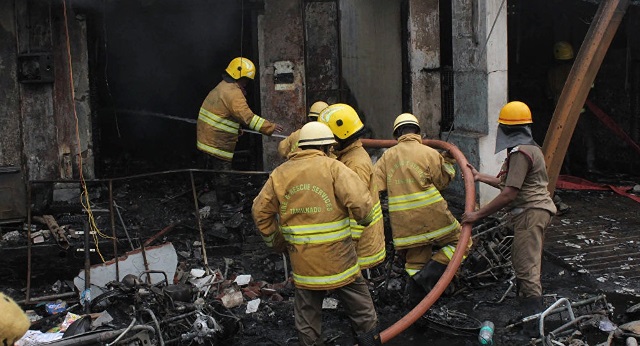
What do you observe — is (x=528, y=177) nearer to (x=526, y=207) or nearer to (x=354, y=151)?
(x=526, y=207)

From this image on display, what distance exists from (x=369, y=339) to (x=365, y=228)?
1.24 metres

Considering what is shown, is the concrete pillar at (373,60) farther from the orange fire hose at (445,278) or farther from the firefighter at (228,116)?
the orange fire hose at (445,278)

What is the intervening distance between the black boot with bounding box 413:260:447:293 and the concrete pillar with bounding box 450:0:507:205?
3735 millimetres

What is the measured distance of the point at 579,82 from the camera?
868cm

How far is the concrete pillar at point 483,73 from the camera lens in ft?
34.9

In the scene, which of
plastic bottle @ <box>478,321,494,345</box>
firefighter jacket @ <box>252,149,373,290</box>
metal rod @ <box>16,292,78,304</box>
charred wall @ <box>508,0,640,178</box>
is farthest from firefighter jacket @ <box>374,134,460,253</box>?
charred wall @ <box>508,0,640,178</box>

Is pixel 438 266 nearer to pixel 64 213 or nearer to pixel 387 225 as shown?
pixel 387 225

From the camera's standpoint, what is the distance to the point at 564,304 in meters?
6.59

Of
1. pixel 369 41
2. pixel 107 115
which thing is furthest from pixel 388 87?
pixel 107 115

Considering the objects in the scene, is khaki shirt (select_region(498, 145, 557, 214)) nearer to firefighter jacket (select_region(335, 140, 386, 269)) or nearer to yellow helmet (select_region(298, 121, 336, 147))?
firefighter jacket (select_region(335, 140, 386, 269))

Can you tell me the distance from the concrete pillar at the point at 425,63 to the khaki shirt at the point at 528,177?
16.8 ft

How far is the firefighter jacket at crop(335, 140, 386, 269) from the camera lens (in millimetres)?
6750

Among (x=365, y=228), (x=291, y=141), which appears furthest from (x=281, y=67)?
(x=365, y=228)

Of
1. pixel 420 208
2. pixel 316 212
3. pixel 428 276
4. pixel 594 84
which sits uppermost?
pixel 594 84
